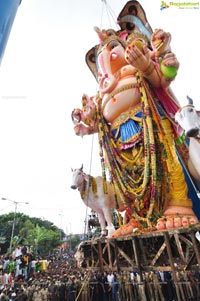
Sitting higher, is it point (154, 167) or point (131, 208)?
point (154, 167)

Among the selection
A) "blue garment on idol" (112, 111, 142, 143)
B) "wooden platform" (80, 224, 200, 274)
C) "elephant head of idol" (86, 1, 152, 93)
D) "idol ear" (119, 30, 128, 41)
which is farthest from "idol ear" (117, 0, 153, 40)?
"wooden platform" (80, 224, 200, 274)

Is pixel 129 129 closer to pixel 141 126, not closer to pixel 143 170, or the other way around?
pixel 141 126

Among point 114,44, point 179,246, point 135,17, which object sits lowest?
point 179,246

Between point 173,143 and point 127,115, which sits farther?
point 127,115

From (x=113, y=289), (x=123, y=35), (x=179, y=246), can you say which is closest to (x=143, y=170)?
(x=179, y=246)

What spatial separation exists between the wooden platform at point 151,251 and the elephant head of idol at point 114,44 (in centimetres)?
306

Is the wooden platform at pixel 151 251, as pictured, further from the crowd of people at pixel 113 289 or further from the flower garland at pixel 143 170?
the crowd of people at pixel 113 289

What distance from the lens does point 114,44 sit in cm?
514

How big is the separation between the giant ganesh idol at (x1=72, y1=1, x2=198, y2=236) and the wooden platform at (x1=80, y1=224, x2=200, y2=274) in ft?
0.88

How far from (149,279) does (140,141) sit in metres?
5.57

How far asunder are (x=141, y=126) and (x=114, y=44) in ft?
7.02

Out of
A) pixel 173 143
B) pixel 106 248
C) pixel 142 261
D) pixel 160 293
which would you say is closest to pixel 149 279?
pixel 160 293

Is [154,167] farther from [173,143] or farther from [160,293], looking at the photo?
[160,293]

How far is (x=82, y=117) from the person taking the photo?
213 inches
